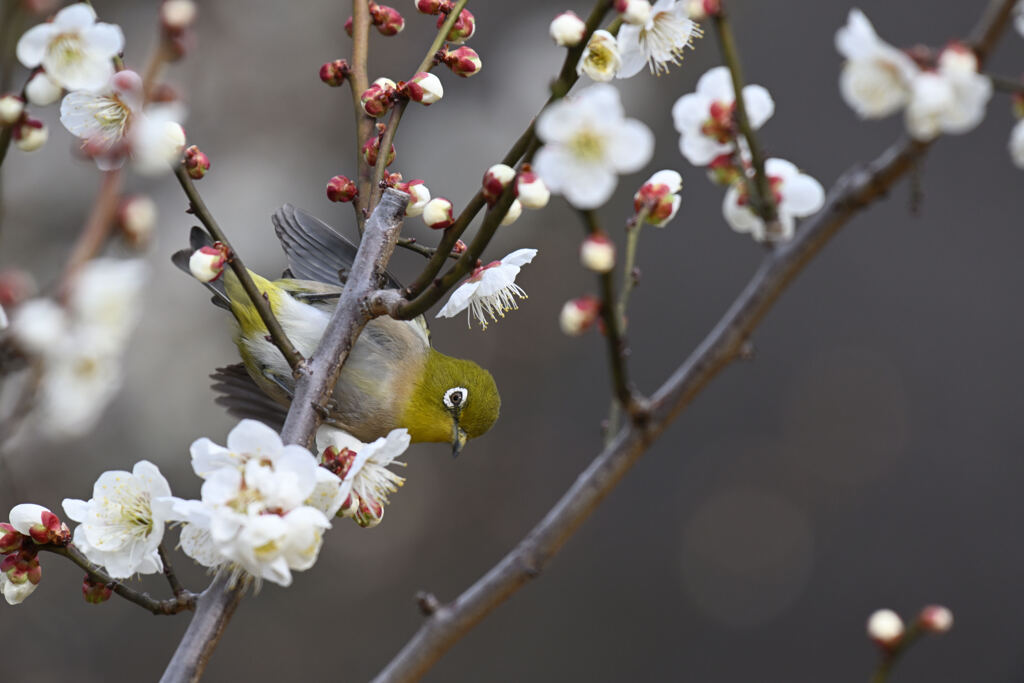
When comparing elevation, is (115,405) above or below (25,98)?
below

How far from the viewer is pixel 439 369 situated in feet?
6.59

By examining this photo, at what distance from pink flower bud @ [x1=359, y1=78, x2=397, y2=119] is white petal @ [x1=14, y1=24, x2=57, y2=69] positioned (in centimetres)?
43

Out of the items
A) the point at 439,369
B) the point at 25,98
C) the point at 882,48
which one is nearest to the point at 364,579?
the point at 439,369

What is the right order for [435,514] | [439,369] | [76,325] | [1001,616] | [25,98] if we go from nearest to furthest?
[76,325] < [25,98] < [439,369] < [1001,616] < [435,514]

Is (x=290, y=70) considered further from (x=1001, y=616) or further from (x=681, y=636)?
(x=1001, y=616)

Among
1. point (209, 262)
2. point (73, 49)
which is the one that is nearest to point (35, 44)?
point (73, 49)

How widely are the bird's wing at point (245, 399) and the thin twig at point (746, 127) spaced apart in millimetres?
1157

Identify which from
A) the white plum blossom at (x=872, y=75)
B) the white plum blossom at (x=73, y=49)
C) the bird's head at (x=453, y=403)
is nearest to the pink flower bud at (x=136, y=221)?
the white plum blossom at (x=73, y=49)

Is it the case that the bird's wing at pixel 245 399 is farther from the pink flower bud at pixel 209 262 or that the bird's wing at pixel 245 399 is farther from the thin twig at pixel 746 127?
the thin twig at pixel 746 127

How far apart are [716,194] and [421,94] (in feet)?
7.89

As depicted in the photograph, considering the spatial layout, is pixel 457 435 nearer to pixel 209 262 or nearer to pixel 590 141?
pixel 209 262

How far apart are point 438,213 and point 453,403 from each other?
0.96 metres

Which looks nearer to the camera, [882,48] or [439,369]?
[882,48]

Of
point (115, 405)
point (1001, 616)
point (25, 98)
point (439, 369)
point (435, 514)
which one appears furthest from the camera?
point (435, 514)
